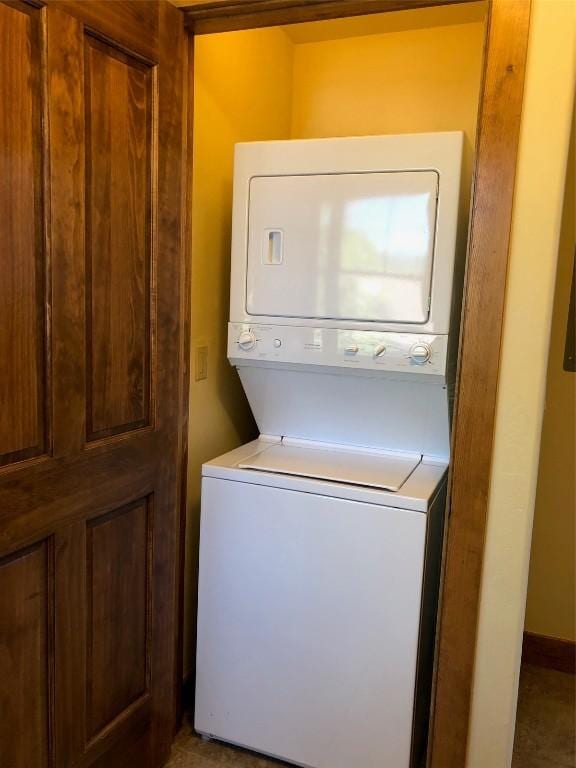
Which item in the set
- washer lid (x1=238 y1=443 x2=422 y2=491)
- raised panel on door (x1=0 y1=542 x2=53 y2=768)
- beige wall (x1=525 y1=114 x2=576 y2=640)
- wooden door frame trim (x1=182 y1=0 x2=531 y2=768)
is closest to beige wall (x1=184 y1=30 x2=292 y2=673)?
washer lid (x1=238 y1=443 x2=422 y2=491)

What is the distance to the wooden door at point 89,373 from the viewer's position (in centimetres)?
118

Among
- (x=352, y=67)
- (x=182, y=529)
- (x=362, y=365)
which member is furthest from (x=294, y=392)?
(x=352, y=67)

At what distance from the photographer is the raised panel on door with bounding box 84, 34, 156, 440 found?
4.38 feet

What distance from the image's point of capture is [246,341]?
1854 millimetres

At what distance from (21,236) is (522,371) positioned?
1.09 m

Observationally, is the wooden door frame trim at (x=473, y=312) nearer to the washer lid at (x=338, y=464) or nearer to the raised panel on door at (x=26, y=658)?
the washer lid at (x=338, y=464)

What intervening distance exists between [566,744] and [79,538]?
1.71m

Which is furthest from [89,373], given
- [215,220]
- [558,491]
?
[558,491]

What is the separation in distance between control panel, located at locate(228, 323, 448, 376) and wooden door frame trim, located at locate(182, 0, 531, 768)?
0.27 m

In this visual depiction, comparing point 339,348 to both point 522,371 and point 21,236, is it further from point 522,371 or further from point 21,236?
point 21,236

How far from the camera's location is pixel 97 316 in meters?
1.38

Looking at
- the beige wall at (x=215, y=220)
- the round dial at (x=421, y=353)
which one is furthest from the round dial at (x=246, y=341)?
the round dial at (x=421, y=353)

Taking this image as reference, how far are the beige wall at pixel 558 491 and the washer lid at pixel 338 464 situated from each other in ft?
2.29

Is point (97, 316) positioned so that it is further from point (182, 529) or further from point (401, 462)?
point (401, 462)
